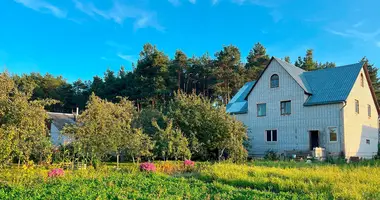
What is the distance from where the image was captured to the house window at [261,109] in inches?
988

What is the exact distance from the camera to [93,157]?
14.8 meters

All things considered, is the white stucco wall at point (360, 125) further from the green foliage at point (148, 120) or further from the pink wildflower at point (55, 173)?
the pink wildflower at point (55, 173)

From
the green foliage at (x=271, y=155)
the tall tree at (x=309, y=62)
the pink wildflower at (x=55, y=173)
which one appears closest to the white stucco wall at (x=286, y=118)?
the green foliage at (x=271, y=155)

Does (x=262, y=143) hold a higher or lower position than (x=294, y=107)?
lower

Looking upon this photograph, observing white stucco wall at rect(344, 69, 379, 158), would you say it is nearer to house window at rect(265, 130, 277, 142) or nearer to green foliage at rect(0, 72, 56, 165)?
house window at rect(265, 130, 277, 142)

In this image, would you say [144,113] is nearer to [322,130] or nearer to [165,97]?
[322,130]

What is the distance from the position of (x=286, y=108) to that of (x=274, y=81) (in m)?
2.26

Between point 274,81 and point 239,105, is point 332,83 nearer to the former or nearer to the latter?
point 274,81

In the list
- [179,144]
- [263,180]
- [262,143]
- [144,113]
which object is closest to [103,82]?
[144,113]

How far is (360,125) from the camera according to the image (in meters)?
23.9

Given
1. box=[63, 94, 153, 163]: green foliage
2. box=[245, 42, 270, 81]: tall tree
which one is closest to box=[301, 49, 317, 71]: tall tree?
box=[245, 42, 270, 81]: tall tree

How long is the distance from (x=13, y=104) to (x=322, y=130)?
18.4 meters

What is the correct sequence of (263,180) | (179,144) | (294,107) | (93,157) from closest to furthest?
(263,180) → (93,157) → (179,144) → (294,107)

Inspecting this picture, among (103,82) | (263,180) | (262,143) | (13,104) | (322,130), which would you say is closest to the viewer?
(263,180)
